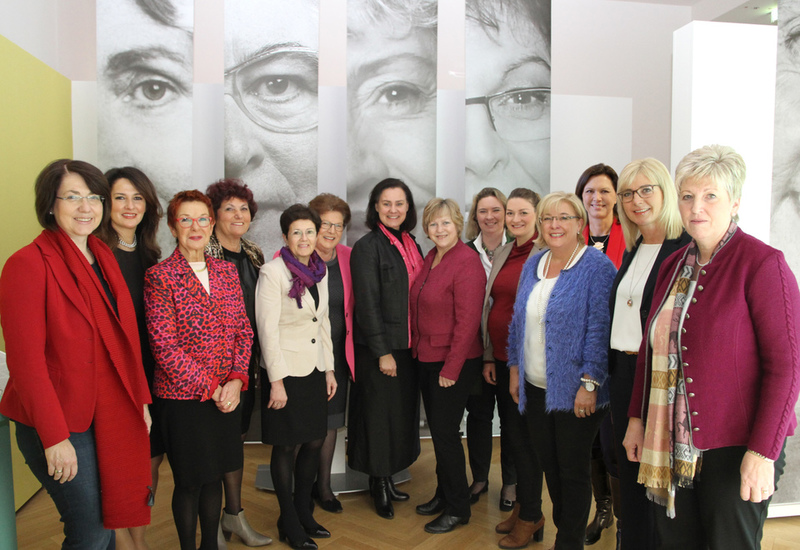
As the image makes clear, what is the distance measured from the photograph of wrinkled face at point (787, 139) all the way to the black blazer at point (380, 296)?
2.13 metres

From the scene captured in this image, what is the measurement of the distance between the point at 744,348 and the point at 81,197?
2.25m

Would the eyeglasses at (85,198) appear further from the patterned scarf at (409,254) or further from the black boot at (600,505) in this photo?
the black boot at (600,505)

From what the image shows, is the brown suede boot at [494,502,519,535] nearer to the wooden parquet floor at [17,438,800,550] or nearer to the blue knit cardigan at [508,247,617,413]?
the wooden parquet floor at [17,438,800,550]

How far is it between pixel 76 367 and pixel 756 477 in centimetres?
216

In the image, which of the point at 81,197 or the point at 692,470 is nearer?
the point at 692,470

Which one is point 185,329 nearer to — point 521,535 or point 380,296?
point 380,296

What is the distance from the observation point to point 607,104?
5.24 m

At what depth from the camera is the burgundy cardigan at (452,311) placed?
9.38ft

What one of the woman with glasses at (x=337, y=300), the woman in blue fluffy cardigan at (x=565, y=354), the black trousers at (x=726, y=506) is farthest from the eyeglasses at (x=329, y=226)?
the black trousers at (x=726, y=506)

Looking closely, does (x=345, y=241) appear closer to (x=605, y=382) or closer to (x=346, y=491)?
(x=346, y=491)

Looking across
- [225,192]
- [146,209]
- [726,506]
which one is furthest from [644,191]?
[146,209]

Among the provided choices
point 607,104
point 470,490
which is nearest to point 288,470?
point 470,490

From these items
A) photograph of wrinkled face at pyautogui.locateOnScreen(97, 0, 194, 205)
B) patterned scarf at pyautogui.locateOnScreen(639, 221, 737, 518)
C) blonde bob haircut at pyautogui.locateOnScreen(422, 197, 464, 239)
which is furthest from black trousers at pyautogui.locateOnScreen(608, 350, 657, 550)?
photograph of wrinkled face at pyautogui.locateOnScreen(97, 0, 194, 205)

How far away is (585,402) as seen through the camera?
2.22m
